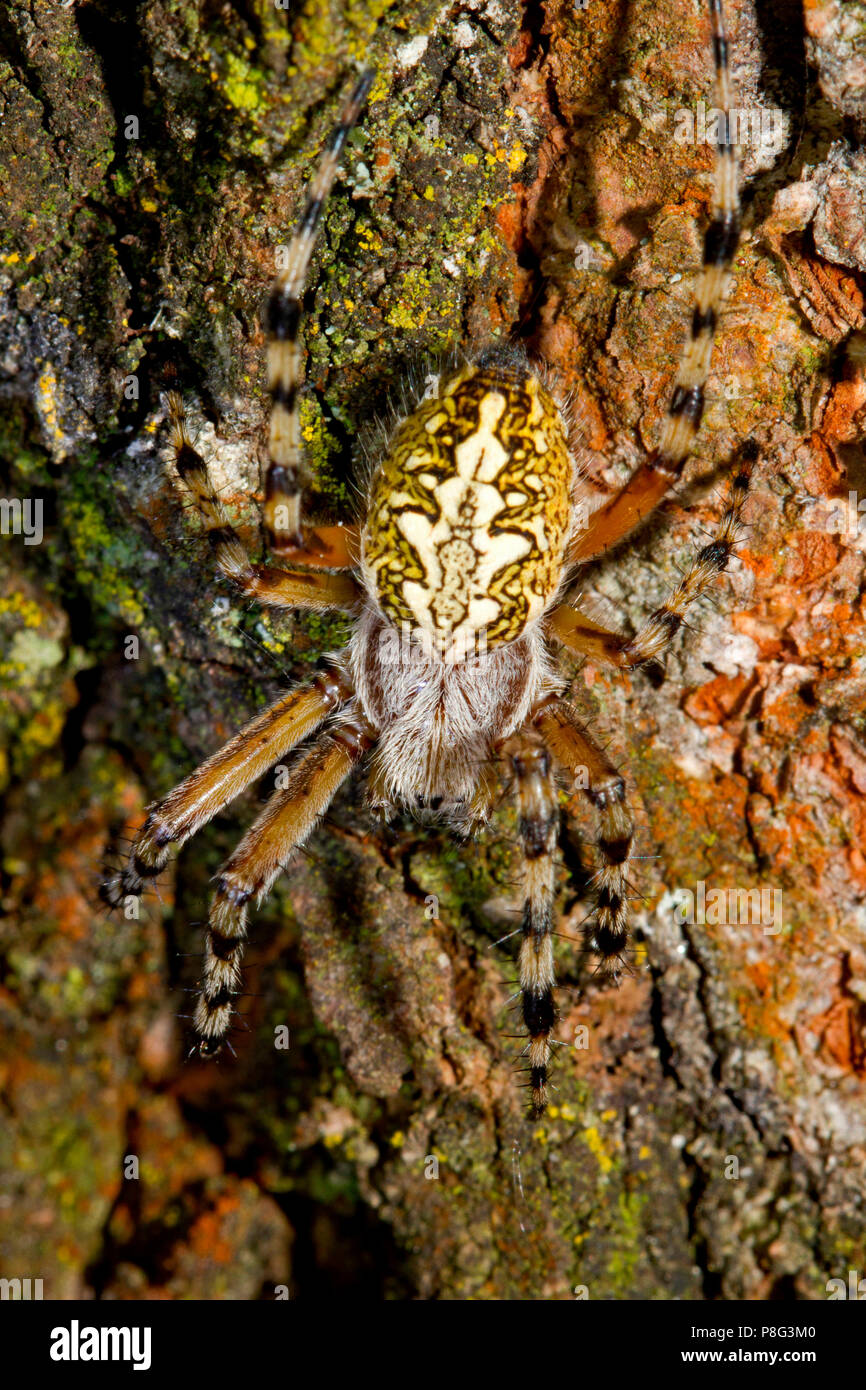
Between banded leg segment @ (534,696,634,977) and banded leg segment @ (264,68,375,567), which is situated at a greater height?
banded leg segment @ (264,68,375,567)

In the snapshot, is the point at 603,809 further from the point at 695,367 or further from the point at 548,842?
the point at 695,367

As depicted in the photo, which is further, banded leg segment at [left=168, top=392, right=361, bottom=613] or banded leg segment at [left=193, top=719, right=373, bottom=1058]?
banded leg segment at [left=193, top=719, right=373, bottom=1058]

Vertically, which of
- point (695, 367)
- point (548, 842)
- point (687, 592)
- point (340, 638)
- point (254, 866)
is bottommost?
point (254, 866)

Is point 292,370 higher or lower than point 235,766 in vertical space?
higher

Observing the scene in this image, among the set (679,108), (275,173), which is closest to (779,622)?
(679,108)

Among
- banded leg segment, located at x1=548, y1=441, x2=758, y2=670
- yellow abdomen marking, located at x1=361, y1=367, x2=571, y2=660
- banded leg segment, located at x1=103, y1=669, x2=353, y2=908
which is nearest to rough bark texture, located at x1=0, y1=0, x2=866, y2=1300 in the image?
banded leg segment, located at x1=548, y1=441, x2=758, y2=670

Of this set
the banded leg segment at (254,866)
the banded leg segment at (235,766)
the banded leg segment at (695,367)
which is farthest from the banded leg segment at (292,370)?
the banded leg segment at (695,367)

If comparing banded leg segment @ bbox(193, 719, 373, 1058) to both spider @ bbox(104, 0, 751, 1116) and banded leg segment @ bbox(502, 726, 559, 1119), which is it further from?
banded leg segment @ bbox(502, 726, 559, 1119)

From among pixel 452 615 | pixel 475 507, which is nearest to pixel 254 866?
pixel 452 615
